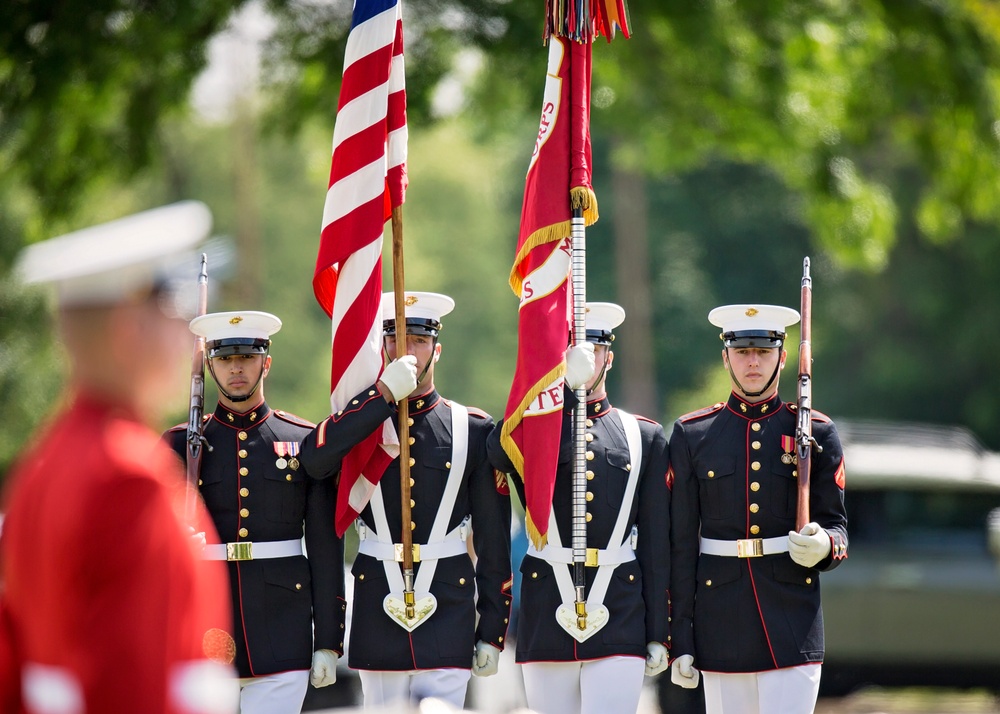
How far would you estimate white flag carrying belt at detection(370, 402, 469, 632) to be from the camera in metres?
5.49

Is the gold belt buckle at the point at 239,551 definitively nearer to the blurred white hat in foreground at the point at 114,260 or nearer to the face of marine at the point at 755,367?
the face of marine at the point at 755,367

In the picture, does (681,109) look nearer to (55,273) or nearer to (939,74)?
(939,74)

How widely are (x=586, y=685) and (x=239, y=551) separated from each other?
156 centimetres

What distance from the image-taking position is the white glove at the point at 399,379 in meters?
5.52

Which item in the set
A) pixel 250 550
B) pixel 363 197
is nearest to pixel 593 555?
pixel 250 550

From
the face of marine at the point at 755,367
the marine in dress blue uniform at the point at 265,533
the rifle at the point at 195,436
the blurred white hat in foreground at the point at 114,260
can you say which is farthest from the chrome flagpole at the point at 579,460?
the blurred white hat in foreground at the point at 114,260

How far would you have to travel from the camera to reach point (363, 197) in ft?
19.8

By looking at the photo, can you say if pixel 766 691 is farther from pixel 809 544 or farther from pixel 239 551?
pixel 239 551

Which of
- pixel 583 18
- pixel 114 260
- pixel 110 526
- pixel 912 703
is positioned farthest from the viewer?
pixel 912 703

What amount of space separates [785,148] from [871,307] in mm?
13469

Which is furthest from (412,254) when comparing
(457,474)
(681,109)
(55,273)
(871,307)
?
(55,273)

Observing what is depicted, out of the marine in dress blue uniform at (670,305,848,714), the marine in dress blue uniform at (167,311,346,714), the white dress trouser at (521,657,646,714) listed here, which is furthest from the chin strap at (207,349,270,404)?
the marine in dress blue uniform at (670,305,848,714)

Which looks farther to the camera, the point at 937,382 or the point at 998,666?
the point at 937,382

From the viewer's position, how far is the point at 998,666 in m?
10.3
